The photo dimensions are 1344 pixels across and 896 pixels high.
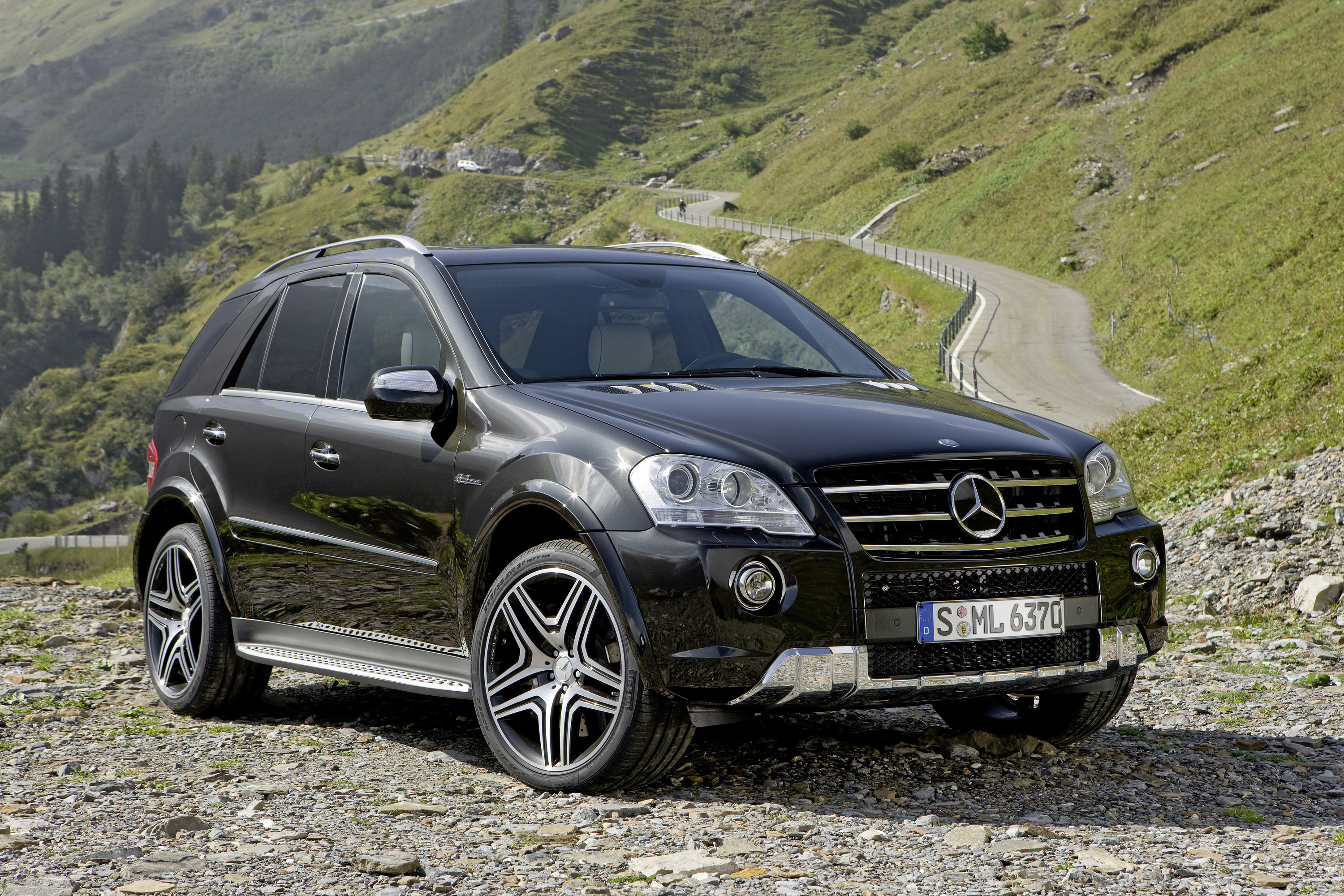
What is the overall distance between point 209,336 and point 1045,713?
436cm

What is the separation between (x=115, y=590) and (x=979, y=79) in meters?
80.1

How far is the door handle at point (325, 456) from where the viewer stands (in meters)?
Answer: 4.99

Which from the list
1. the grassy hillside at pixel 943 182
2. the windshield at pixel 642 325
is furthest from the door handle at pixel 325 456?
the grassy hillside at pixel 943 182

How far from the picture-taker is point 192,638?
19.4 feet

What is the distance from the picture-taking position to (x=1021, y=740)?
4852 millimetres

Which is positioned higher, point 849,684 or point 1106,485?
point 1106,485

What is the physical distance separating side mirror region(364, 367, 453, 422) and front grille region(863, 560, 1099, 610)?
1.68 meters

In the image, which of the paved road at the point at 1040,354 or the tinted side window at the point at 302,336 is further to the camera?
the paved road at the point at 1040,354

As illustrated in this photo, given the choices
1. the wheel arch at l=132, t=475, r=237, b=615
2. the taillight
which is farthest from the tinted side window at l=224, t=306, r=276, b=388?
the taillight

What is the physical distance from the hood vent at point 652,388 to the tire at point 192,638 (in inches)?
90.0

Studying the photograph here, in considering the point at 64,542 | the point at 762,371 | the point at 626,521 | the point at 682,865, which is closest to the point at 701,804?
the point at 682,865

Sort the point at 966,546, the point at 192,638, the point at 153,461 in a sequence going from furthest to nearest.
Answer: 1. the point at 153,461
2. the point at 192,638
3. the point at 966,546

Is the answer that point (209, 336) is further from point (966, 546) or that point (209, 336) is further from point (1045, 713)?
point (1045, 713)

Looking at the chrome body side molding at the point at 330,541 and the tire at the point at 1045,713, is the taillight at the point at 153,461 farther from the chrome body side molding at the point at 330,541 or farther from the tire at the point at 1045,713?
the tire at the point at 1045,713
